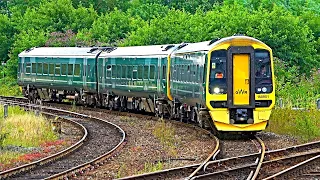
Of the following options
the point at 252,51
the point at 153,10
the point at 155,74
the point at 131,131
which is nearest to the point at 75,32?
the point at 153,10

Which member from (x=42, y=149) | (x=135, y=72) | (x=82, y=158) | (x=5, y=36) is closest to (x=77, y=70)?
(x=135, y=72)

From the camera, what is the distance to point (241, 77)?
18.3m

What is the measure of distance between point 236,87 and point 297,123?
225cm

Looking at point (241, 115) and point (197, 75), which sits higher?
point (197, 75)

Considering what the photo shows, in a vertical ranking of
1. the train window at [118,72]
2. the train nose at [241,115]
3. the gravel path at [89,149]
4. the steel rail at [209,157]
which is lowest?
the gravel path at [89,149]

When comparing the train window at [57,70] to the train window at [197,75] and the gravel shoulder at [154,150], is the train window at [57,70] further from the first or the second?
the train window at [197,75]

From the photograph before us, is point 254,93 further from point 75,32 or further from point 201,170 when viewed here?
point 75,32

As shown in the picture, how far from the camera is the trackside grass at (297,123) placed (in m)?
18.8

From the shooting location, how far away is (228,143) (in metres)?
17.7

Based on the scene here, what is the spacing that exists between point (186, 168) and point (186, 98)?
814cm

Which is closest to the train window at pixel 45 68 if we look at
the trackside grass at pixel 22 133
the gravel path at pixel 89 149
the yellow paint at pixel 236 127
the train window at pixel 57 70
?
the train window at pixel 57 70

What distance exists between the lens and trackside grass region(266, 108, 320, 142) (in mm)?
18844

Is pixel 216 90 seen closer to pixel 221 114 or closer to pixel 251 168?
pixel 221 114

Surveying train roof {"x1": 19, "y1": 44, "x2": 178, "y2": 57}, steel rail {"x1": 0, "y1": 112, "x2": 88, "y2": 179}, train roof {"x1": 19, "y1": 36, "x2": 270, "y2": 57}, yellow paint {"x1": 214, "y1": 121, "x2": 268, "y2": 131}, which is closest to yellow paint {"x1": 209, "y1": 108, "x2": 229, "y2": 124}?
yellow paint {"x1": 214, "y1": 121, "x2": 268, "y2": 131}
